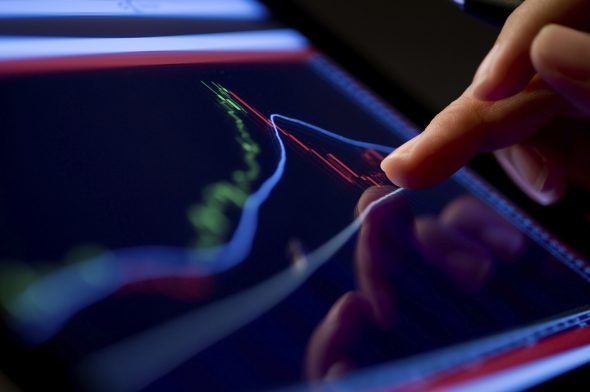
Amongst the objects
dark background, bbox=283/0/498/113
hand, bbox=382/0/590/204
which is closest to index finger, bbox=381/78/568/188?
hand, bbox=382/0/590/204

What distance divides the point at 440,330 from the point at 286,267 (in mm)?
107

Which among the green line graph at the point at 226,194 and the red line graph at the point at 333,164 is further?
the red line graph at the point at 333,164

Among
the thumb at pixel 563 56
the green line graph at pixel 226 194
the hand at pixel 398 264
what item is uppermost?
the thumb at pixel 563 56

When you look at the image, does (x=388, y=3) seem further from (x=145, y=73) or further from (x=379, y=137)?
(x=145, y=73)

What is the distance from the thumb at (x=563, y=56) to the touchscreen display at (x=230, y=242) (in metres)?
0.15

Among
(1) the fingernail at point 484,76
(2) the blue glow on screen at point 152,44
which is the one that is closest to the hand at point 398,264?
(1) the fingernail at point 484,76

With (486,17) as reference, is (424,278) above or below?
below

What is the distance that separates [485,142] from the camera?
2.03 feet

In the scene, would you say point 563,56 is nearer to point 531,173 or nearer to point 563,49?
point 563,49

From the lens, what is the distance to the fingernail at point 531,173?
656 millimetres

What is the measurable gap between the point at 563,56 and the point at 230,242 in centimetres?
23

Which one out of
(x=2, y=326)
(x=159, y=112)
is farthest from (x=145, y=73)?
(x=2, y=326)

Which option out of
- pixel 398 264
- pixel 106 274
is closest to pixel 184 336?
pixel 106 274

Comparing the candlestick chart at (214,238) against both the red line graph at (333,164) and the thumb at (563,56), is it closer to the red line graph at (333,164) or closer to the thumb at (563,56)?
the red line graph at (333,164)
